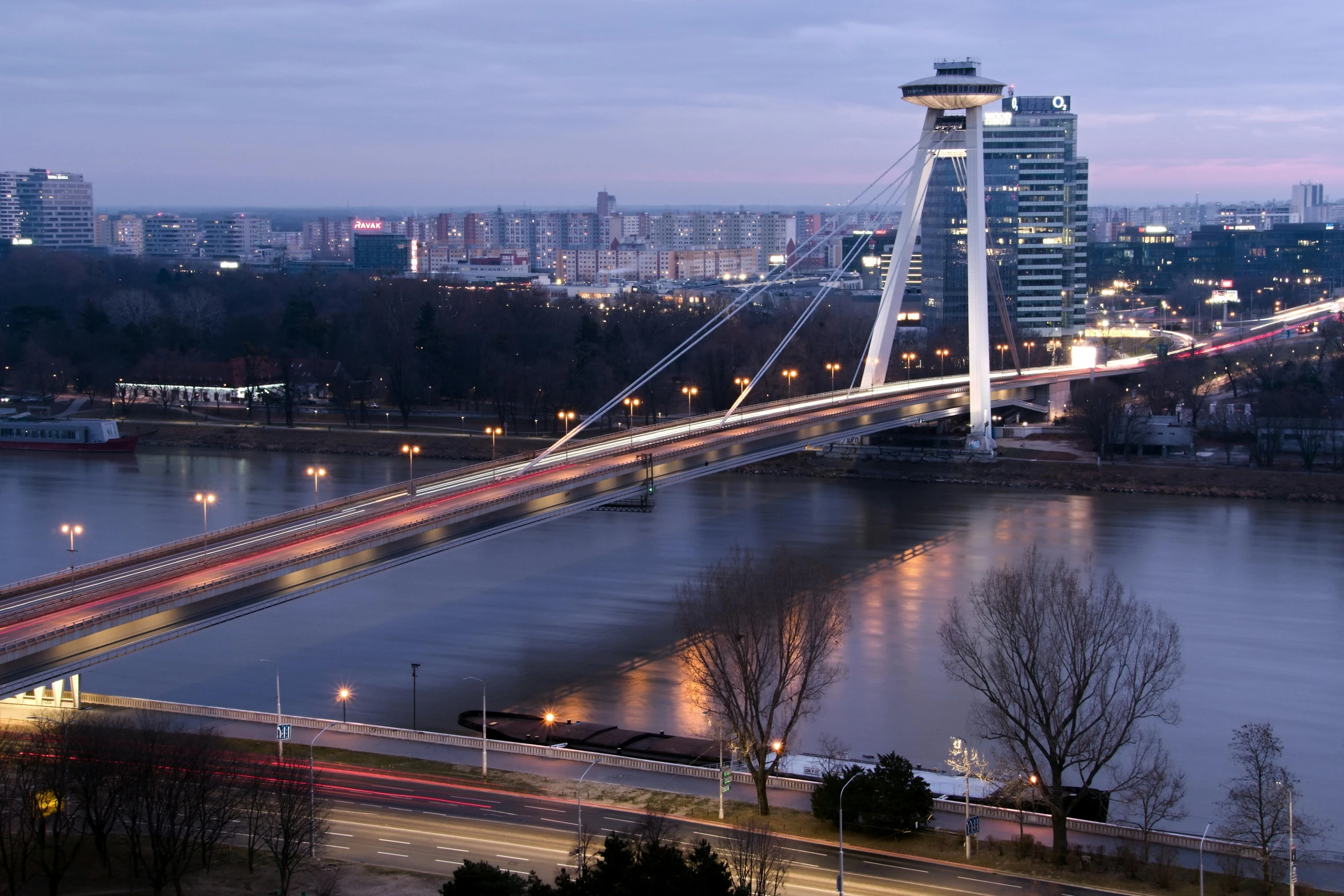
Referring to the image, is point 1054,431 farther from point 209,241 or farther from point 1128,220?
point 1128,220

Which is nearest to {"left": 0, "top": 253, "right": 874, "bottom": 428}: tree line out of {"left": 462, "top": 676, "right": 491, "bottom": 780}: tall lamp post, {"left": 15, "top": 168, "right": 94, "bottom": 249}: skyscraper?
{"left": 462, "top": 676, "right": 491, "bottom": 780}: tall lamp post

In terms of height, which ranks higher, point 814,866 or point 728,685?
point 728,685

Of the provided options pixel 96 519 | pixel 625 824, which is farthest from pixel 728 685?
pixel 96 519

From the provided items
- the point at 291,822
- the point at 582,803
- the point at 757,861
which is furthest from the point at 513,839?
the point at 757,861

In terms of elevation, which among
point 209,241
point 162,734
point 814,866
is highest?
point 209,241

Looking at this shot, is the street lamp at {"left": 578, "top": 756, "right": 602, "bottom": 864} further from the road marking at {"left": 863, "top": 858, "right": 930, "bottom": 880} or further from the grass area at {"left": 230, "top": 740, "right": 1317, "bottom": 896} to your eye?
the road marking at {"left": 863, "top": 858, "right": 930, "bottom": 880}

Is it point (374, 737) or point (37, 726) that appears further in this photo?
point (374, 737)
